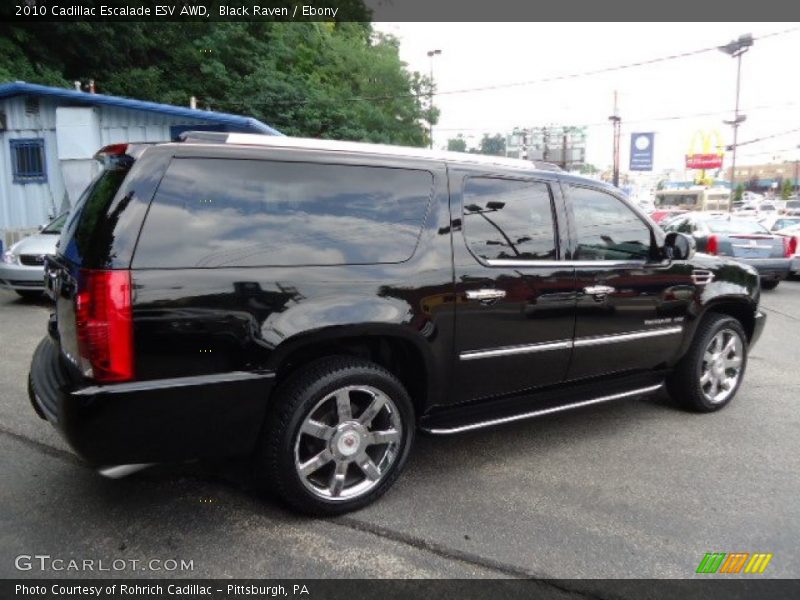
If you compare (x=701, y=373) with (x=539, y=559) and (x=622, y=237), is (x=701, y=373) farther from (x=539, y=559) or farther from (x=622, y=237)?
(x=539, y=559)

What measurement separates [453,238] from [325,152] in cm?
80

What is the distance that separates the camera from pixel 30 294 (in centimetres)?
857

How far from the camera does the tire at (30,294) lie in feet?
27.5

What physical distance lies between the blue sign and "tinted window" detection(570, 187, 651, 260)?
44.9 metres

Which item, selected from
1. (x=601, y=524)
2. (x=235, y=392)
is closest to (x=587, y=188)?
(x=601, y=524)

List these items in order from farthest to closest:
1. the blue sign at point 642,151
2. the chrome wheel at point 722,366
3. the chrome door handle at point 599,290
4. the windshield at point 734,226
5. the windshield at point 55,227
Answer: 1. the blue sign at point 642,151
2. the windshield at point 734,226
3. the windshield at point 55,227
4. the chrome wheel at point 722,366
5. the chrome door handle at point 599,290

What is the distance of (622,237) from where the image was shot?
4000 millimetres

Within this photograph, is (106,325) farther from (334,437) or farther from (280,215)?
(334,437)

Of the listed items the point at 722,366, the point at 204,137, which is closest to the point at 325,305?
the point at 204,137

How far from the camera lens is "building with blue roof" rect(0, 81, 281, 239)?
473 inches

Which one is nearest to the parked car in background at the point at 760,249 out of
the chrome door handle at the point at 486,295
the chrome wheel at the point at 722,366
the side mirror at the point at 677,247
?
the chrome wheel at the point at 722,366

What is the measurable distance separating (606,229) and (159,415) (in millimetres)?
2843

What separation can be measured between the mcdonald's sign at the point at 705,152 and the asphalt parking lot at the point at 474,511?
60.2 metres

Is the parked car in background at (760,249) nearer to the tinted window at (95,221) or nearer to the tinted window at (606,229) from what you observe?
the tinted window at (606,229)
